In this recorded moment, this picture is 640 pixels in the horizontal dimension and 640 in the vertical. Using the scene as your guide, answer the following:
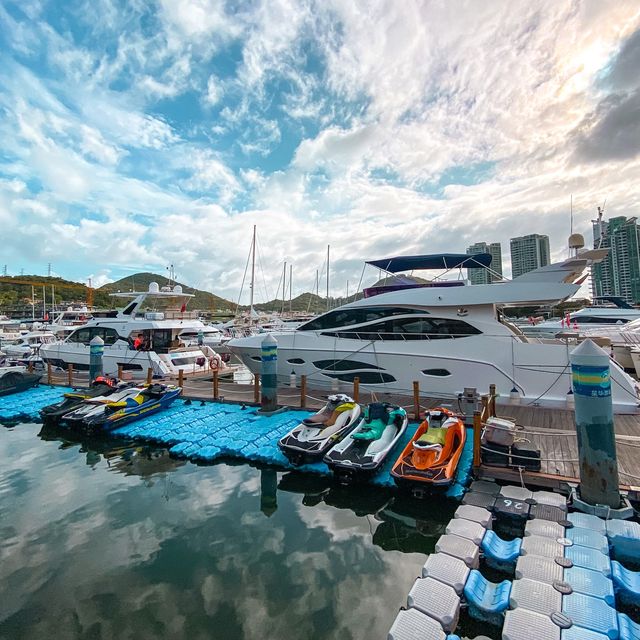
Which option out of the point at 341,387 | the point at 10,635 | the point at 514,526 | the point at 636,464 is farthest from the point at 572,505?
the point at 341,387

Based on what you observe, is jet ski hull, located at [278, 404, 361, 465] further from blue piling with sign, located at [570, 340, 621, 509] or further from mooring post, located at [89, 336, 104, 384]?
mooring post, located at [89, 336, 104, 384]

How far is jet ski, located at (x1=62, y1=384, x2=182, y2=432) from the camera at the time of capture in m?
9.76

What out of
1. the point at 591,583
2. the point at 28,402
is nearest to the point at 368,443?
the point at 591,583

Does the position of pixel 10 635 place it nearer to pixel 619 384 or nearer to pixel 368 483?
pixel 368 483

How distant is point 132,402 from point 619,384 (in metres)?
12.5

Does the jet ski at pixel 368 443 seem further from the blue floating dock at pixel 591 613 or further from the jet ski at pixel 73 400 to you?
the jet ski at pixel 73 400

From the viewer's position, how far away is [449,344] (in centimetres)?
1126

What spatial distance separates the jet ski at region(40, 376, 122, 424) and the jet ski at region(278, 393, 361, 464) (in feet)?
22.2

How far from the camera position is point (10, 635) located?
→ 3.77 metres

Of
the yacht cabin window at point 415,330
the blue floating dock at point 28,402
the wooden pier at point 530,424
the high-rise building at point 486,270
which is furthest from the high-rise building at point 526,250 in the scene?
the blue floating dock at point 28,402

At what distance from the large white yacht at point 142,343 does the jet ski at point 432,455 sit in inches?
466

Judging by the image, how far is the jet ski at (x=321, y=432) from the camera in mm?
7363

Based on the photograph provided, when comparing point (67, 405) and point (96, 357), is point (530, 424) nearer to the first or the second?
point (67, 405)

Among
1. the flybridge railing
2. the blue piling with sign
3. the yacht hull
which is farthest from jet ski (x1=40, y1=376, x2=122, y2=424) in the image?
the blue piling with sign
